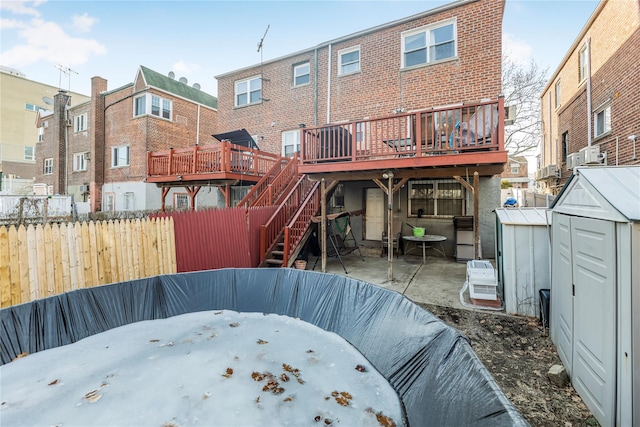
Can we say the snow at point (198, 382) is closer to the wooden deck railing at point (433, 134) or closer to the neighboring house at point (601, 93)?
the wooden deck railing at point (433, 134)

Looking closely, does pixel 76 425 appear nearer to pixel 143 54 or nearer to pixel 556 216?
pixel 556 216

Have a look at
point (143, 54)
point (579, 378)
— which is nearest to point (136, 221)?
point (579, 378)

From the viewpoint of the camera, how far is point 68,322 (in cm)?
378

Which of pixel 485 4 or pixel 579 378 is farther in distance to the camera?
pixel 485 4

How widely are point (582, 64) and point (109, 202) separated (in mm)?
24941

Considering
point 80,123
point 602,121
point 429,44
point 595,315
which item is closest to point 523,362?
point 595,315

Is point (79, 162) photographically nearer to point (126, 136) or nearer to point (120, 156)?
point (120, 156)

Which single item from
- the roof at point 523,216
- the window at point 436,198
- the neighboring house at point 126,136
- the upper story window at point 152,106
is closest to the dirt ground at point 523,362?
the roof at point 523,216

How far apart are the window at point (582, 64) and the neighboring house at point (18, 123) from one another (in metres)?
41.3

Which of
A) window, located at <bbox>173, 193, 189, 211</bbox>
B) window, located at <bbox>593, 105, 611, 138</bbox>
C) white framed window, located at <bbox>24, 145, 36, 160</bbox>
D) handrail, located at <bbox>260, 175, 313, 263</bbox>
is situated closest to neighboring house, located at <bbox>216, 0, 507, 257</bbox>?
handrail, located at <bbox>260, 175, 313, 263</bbox>

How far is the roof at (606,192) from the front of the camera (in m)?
2.19

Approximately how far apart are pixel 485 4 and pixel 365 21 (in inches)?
158

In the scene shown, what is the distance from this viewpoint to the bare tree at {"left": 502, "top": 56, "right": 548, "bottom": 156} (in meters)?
17.3

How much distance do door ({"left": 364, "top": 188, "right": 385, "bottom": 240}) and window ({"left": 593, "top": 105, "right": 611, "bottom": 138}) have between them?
775 cm
